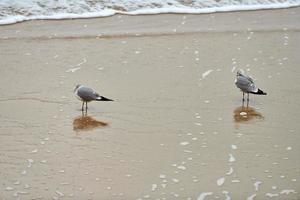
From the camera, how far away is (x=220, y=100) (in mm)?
7195

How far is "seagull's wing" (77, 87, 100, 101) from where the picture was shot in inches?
266

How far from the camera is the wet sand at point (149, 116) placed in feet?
16.9

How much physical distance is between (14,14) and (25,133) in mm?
6162

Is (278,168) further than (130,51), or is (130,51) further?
(130,51)

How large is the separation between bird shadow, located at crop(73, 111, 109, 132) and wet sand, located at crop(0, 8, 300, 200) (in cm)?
2

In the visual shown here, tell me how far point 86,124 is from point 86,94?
16.9 inches

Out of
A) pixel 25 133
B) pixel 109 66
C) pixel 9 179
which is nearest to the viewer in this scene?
pixel 9 179

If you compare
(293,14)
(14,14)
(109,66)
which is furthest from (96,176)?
(293,14)

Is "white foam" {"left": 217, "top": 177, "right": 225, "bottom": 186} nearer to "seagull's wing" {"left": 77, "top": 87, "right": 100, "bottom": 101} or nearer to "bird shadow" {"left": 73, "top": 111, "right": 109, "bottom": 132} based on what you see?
"bird shadow" {"left": 73, "top": 111, "right": 109, "bottom": 132}

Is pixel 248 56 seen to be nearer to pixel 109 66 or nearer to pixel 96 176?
pixel 109 66

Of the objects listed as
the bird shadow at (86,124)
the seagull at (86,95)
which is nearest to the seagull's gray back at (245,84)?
the seagull at (86,95)

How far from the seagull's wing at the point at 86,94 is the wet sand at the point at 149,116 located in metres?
0.16

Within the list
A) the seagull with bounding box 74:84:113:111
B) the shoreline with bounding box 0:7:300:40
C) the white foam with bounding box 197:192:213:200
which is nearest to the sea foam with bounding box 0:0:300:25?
the shoreline with bounding box 0:7:300:40

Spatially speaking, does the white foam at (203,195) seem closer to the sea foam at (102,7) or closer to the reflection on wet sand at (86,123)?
the reflection on wet sand at (86,123)
